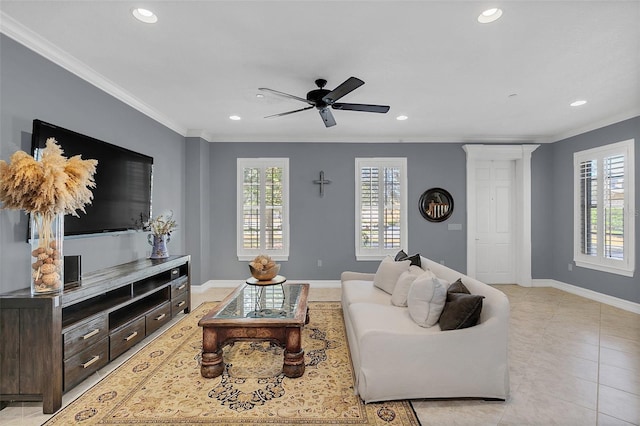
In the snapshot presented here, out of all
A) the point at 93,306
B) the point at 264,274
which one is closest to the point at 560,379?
the point at 264,274

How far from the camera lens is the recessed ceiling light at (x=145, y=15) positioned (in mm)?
2125

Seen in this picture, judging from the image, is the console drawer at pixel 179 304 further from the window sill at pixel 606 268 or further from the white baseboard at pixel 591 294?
the window sill at pixel 606 268

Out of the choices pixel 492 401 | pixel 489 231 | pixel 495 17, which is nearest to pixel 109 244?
pixel 492 401

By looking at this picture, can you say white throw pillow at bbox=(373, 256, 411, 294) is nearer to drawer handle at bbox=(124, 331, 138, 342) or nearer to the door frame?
drawer handle at bbox=(124, 331, 138, 342)

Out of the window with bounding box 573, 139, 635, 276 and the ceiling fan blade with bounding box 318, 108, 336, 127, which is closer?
the ceiling fan blade with bounding box 318, 108, 336, 127

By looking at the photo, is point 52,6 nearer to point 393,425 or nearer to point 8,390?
point 8,390

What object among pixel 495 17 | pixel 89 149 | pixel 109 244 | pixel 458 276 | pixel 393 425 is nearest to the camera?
pixel 393 425

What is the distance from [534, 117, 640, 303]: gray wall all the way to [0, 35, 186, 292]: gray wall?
6.79 meters

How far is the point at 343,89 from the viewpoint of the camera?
273cm

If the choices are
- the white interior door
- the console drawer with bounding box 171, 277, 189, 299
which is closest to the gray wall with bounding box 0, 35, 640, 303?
the white interior door

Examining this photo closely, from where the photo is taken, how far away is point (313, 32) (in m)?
2.36

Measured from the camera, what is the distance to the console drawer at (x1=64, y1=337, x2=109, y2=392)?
218cm

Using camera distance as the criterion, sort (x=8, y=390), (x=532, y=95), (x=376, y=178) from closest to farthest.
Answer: (x=8, y=390) < (x=532, y=95) < (x=376, y=178)

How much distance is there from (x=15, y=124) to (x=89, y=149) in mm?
618
